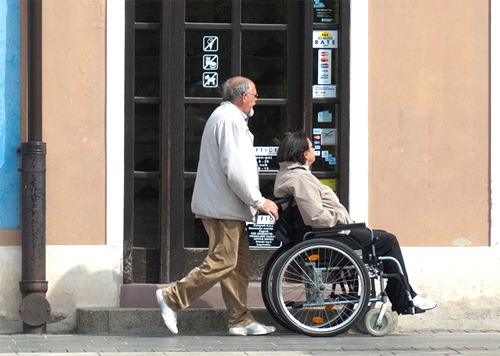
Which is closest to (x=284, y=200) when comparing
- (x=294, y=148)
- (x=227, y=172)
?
(x=294, y=148)

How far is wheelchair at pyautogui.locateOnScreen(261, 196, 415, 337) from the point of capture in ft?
27.2

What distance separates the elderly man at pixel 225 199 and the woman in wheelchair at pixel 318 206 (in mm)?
226

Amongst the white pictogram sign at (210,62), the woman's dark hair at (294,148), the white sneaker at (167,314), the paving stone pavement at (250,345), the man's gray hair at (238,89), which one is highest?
the white pictogram sign at (210,62)

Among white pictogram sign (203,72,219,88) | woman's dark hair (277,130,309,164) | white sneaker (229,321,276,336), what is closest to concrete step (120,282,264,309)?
white sneaker (229,321,276,336)

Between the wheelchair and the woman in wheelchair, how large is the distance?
50mm

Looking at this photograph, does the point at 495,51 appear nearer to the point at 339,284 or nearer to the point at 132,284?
the point at 339,284

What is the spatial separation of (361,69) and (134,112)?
Result: 1.79 m

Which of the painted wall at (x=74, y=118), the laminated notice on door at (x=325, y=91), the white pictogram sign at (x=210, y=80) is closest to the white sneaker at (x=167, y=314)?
the painted wall at (x=74, y=118)

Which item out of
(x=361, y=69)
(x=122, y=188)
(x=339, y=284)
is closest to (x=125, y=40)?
(x=122, y=188)

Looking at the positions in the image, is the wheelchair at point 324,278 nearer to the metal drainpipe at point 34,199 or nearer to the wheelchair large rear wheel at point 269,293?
the wheelchair large rear wheel at point 269,293

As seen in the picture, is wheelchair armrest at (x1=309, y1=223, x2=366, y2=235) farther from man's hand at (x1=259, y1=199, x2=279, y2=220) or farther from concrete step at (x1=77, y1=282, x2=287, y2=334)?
concrete step at (x1=77, y1=282, x2=287, y2=334)

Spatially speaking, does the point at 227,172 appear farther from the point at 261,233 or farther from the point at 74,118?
the point at 74,118

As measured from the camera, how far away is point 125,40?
9.09 m

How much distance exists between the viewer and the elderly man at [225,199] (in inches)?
323
